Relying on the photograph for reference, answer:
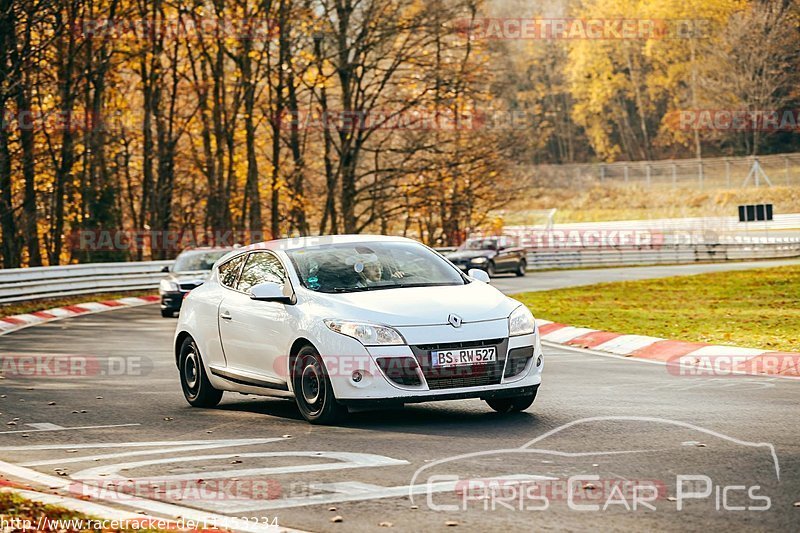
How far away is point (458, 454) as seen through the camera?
870cm

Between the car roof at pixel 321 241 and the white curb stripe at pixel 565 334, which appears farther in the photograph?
the white curb stripe at pixel 565 334

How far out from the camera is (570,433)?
9586mm

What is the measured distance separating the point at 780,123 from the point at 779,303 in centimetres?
7283

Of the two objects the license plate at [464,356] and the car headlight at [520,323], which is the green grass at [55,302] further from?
the license plate at [464,356]

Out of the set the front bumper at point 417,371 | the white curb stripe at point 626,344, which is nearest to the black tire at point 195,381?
the front bumper at point 417,371

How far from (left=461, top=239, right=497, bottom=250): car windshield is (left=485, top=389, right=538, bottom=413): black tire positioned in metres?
36.7

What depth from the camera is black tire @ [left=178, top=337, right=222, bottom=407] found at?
12367 mm

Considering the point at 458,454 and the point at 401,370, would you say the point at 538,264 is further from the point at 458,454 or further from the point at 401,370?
the point at 458,454

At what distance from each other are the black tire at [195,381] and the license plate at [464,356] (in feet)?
9.80

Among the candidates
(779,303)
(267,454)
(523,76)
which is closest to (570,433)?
(267,454)

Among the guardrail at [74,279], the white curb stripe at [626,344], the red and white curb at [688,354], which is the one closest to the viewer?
the red and white curb at [688,354]

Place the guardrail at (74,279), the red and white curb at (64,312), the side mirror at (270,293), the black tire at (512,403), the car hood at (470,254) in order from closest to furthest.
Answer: the black tire at (512,403), the side mirror at (270,293), the red and white curb at (64,312), the guardrail at (74,279), the car hood at (470,254)

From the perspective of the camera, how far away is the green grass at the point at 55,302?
1157 inches

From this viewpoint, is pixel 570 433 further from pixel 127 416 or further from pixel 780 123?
pixel 780 123
